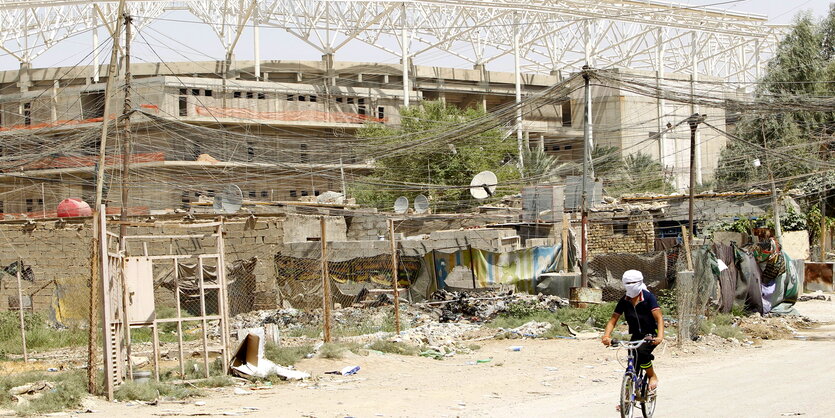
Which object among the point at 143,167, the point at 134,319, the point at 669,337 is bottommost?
the point at 669,337

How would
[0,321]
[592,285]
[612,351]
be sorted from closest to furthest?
[612,351]
[0,321]
[592,285]

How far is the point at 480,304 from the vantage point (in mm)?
22078

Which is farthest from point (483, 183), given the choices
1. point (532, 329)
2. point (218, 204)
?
point (532, 329)

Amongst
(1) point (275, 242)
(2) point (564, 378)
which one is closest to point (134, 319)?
(2) point (564, 378)

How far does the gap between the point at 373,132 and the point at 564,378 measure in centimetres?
4373

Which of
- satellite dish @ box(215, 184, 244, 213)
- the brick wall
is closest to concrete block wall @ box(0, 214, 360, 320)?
satellite dish @ box(215, 184, 244, 213)

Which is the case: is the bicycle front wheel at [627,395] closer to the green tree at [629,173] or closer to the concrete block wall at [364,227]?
the concrete block wall at [364,227]

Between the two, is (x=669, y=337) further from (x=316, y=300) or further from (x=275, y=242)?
(x=275, y=242)

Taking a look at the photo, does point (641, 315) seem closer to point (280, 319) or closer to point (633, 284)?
point (633, 284)

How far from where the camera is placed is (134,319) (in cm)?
1200

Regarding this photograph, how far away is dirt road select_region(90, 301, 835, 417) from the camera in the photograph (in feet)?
33.7

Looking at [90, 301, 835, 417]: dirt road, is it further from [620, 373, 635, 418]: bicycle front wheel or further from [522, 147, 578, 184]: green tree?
[522, 147, 578, 184]: green tree

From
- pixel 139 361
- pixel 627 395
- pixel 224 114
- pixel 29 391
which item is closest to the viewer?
pixel 627 395

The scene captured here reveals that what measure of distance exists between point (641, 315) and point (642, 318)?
32 millimetres
